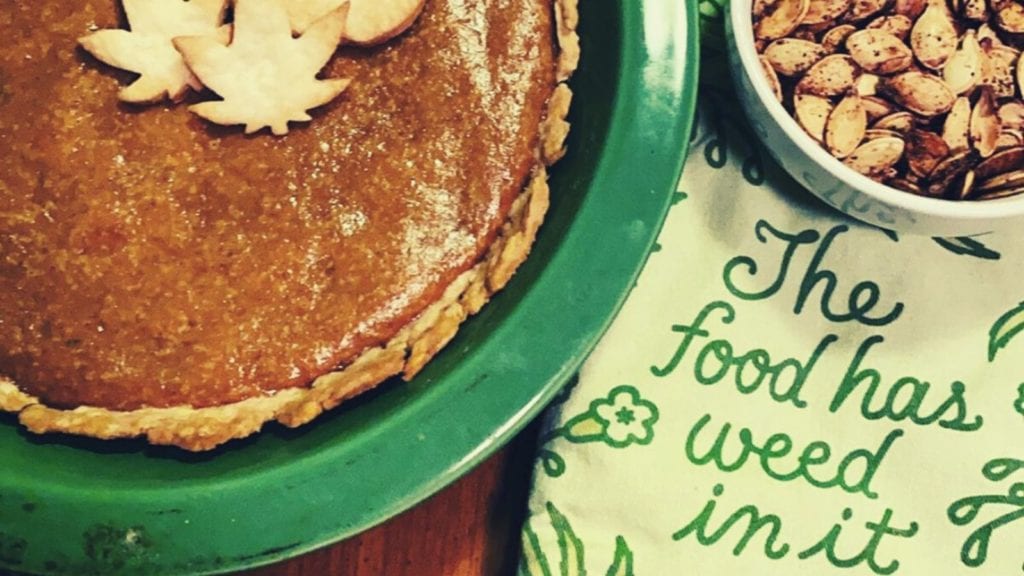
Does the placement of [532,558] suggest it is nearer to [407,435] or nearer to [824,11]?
[407,435]

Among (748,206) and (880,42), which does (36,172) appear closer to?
(748,206)

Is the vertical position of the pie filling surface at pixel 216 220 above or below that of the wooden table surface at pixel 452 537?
above

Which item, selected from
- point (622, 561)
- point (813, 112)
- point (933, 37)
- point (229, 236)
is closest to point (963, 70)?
point (933, 37)

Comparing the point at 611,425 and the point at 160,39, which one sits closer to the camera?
the point at 160,39

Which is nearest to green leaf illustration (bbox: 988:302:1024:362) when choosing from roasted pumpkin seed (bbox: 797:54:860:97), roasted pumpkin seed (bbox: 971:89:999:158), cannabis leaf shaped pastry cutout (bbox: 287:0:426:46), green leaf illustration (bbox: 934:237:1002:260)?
green leaf illustration (bbox: 934:237:1002:260)

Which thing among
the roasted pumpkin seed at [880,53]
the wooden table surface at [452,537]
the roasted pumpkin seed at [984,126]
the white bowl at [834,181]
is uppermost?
the roasted pumpkin seed at [880,53]

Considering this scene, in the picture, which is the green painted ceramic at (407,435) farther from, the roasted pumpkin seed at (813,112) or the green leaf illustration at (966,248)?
the green leaf illustration at (966,248)

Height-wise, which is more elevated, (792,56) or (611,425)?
(792,56)

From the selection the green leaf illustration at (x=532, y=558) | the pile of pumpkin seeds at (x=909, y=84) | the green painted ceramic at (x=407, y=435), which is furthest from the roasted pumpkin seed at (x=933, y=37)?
the green leaf illustration at (x=532, y=558)
